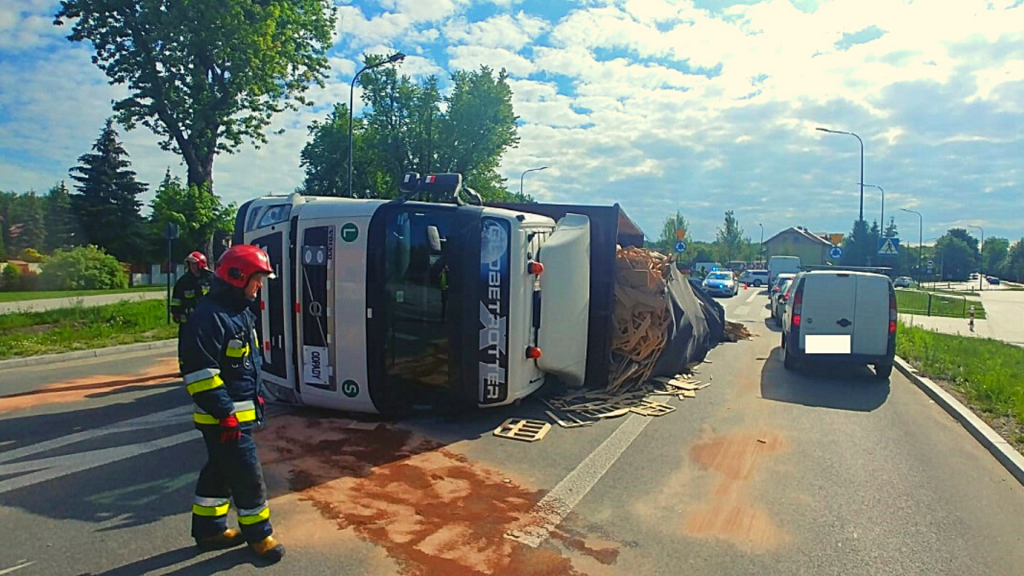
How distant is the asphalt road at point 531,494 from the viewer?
4191 mm

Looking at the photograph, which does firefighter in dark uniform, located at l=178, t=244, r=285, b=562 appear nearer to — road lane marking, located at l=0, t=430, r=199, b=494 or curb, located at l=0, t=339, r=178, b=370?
road lane marking, located at l=0, t=430, r=199, b=494

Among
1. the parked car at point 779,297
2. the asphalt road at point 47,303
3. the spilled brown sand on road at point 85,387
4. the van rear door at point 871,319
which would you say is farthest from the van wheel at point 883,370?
the asphalt road at point 47,303

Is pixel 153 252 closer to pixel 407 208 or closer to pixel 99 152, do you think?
pixel 99 152

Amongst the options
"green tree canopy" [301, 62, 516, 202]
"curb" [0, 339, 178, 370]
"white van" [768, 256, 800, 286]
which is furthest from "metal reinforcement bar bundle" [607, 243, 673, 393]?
"white van" [768, 256, 800, 286]

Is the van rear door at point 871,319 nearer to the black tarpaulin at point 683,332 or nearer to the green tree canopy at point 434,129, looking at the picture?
the black tarpaulin at point 683,332

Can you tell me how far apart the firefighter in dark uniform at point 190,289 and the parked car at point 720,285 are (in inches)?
1150

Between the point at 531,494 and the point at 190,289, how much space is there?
5372 mm

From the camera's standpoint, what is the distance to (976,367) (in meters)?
10.9

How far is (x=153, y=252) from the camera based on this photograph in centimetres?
4725

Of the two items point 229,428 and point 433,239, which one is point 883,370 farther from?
point 229,428

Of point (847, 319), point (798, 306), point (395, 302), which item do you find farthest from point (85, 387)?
point (847, 319)

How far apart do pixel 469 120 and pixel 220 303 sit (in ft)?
122

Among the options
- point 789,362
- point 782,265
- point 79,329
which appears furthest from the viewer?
point 782,265

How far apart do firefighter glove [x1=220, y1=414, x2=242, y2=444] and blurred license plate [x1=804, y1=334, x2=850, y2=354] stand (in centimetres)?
935
